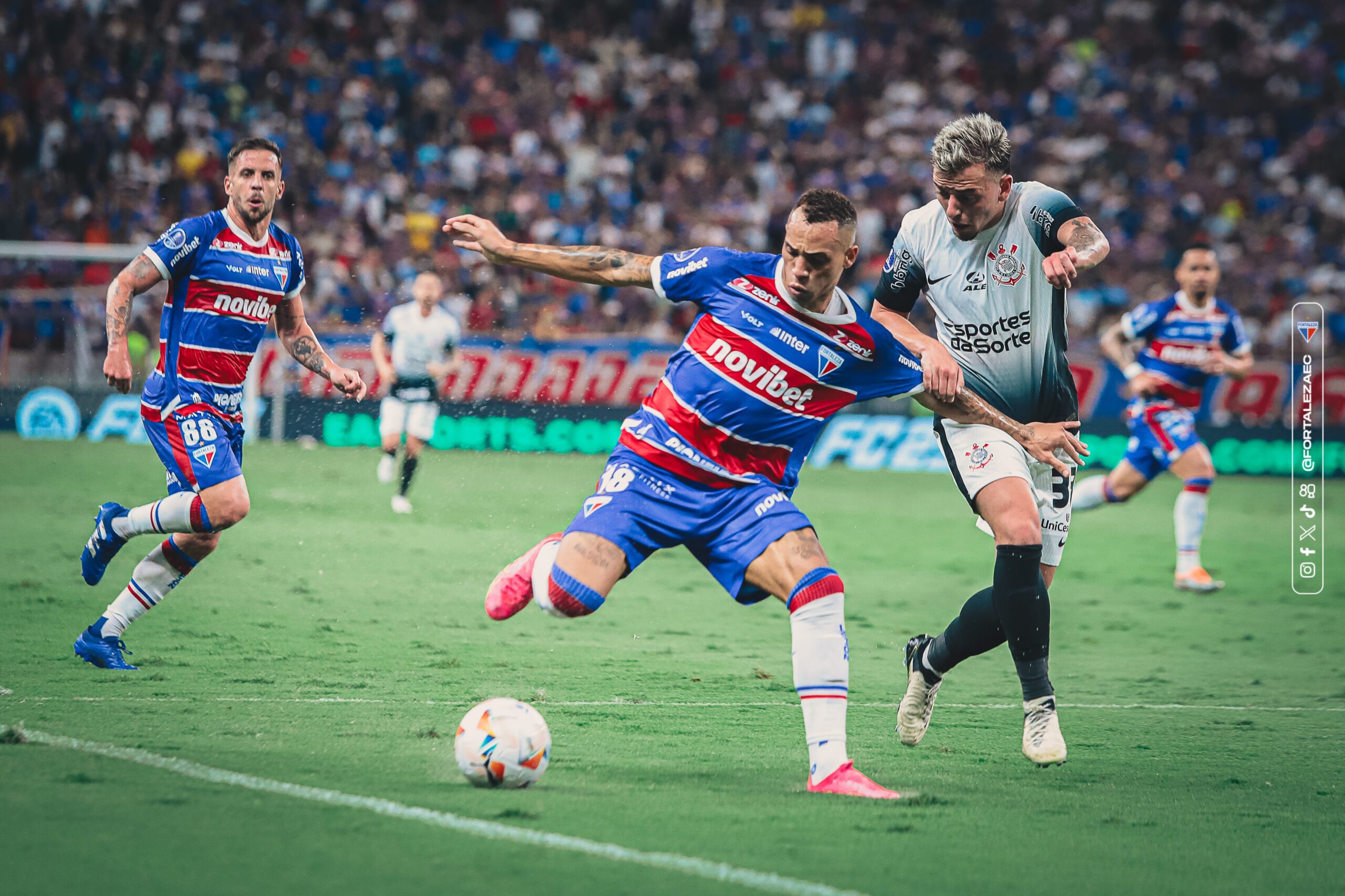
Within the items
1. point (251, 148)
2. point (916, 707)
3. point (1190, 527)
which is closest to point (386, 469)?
point (1190, 527)

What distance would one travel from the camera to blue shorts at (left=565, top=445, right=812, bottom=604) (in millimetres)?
5059

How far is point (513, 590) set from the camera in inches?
209

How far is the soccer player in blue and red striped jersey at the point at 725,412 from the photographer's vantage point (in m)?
5.04

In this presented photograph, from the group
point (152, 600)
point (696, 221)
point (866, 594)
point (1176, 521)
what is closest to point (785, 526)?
point (152, 600)

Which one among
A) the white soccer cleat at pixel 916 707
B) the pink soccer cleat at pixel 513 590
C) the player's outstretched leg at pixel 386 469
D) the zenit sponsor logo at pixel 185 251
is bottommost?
the white soccer cleat at pixel 916 707

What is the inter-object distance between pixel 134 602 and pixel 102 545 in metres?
0.50

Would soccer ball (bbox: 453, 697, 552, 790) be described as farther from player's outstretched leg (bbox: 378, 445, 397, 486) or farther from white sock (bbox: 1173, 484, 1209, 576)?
player's outstretched leg (bbox: 378, 445, 397, 486)

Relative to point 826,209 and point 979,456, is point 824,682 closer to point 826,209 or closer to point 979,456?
point 979,456

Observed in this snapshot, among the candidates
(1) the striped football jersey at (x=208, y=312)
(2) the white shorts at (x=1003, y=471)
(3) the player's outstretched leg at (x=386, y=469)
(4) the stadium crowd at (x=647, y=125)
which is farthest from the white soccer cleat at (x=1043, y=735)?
(4) the stadium crowd at (x=647, y=125)

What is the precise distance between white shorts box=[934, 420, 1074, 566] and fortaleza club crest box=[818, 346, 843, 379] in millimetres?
706

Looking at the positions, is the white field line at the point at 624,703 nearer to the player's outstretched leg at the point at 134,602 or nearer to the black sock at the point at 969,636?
the player's outstretched leg at the point at 134,602

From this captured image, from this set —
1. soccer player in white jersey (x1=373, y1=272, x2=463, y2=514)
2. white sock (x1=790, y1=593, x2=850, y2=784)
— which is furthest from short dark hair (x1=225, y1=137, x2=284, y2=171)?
soccer player in white jersey (x1=373, y1=272, x2=463, y2=514)

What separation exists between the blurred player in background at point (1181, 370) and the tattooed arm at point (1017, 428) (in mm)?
6374

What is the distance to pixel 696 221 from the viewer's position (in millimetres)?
23766
